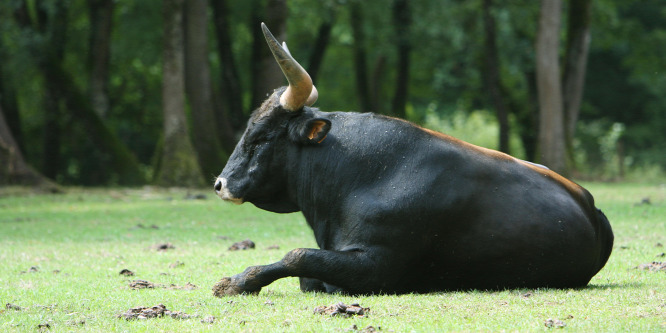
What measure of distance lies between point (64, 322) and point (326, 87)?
1619 inches

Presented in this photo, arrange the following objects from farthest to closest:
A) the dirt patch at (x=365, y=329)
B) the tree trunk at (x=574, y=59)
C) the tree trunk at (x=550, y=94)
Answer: the tree trunk at (x=574, y=59) → the tree trunk at (x=550, y=94) → the dirt patch at (x=365, y=329)

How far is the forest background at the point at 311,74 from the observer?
25672mm

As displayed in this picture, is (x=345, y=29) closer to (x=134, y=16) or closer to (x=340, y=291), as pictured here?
(x=134, y=16)

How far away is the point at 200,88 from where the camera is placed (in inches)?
1019

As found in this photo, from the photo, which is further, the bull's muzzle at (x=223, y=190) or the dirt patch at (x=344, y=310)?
the bull's muzzle at (x=223, y=190)

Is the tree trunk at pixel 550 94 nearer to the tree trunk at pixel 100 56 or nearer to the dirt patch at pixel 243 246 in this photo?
the tree trunk at pixel 100 56

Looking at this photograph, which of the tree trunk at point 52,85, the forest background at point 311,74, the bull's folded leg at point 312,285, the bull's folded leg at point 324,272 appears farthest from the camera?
the tree trunk at point 52,85

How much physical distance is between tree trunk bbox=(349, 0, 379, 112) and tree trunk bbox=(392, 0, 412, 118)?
1.35m

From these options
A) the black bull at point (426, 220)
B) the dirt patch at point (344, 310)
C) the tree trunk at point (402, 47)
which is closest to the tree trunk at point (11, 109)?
the tree trunk at point (402, 47)

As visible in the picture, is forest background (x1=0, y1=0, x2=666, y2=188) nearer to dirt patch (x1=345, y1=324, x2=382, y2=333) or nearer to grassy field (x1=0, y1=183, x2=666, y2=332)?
grassy field (x1=0, y1=183, x2=666, y2=332)

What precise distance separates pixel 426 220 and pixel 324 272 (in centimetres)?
93

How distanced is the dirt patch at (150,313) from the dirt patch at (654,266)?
176 inches

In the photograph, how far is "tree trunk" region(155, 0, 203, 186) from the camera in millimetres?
23281

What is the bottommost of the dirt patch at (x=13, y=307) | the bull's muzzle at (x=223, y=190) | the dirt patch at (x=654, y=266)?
the dirt patch at (x=654, y=266)
